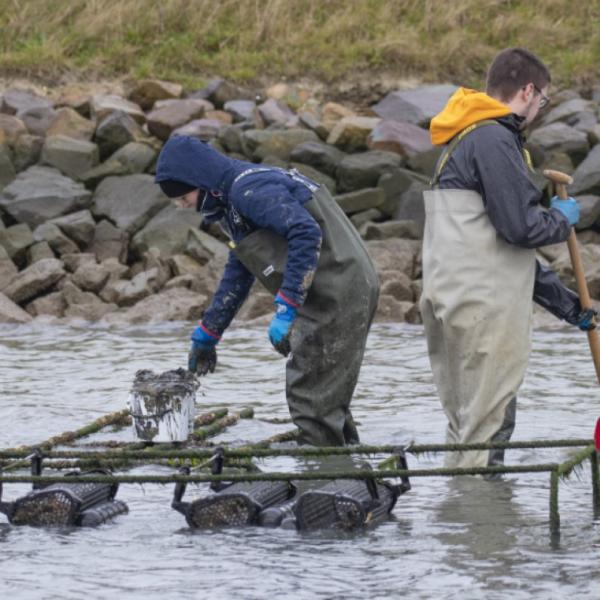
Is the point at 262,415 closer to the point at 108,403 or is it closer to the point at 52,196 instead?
the point at 108,403

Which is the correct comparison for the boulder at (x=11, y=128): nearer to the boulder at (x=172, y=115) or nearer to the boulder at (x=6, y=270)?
the boulder at (x=172, y=115)

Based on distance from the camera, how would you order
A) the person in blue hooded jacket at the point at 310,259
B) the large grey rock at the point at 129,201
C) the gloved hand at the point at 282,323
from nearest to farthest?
the gloved hand at the point at 282,323, the person in blue hooded jacket at the point at 310,259, the large grey rock at the point at 129,201

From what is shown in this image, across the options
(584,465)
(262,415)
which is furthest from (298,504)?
(262,415)

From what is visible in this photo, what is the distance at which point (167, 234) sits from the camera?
17.9 m

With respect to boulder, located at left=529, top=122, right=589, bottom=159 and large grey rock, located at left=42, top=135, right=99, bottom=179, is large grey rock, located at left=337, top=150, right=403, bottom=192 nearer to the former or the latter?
boulder, located at left=529, top=122, right=589, bottom=159

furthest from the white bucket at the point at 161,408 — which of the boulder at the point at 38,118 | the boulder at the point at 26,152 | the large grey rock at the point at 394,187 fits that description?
the boulder at the point at 38,118

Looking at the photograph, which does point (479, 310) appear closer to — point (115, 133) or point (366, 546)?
point (366, 546)

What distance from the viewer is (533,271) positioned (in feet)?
23.3

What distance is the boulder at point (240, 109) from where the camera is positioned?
846 inches

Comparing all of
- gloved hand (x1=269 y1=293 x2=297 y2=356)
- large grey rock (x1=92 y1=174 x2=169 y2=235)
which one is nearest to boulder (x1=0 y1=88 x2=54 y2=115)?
large grey rock (x1=92 y1=174 x2=169 y2=235)

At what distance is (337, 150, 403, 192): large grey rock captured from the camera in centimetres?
1895

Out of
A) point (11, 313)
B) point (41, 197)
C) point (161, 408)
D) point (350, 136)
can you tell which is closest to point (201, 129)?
point (350, 136)

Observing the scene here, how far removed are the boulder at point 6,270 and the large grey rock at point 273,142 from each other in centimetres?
374

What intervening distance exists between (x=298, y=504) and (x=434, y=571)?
77cm
